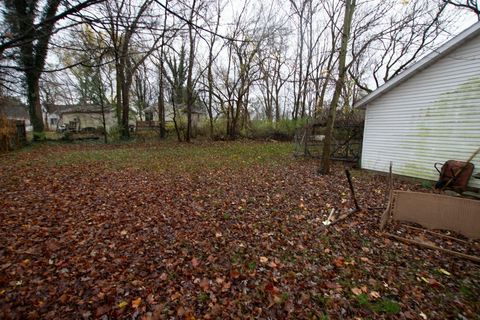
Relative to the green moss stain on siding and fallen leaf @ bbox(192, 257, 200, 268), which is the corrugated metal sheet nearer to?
the green moss stain on siding

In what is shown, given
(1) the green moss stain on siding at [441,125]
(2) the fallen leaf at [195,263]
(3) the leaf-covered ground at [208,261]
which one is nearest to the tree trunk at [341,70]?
(3) the leaf-covered ground at [208,261]

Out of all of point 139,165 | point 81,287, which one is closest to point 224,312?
point 81,287

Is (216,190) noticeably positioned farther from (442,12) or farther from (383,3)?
(442,12)

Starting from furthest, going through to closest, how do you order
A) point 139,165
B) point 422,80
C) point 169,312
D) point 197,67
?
1. point 197,67
2. point 139,165
3. point 422,80
4. point 169,312

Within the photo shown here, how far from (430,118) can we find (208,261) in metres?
8.73

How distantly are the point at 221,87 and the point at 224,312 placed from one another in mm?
18376

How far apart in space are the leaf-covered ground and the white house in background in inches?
136

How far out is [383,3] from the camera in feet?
26.1

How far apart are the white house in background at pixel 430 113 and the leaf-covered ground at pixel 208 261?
3459 millimetres

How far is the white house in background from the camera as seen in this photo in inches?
251

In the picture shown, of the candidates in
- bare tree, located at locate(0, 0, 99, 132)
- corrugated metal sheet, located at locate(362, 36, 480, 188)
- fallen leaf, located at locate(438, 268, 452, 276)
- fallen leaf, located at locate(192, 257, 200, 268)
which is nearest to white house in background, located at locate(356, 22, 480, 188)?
corrugated metal sheet, located at locate(362, 36, 480, 188)

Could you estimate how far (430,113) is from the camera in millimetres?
7258

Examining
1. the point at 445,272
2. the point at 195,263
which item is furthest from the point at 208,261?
the point at 445,272

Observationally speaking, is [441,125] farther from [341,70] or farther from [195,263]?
[195,263]
